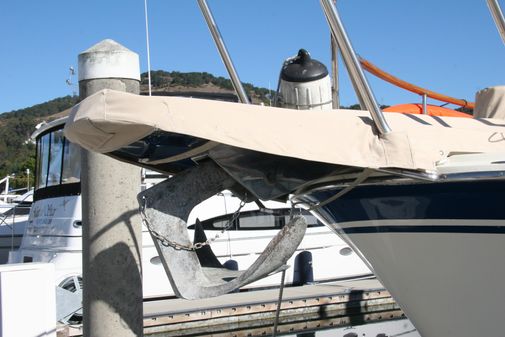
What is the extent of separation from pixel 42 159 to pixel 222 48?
24.7ft

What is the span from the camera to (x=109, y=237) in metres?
4.74

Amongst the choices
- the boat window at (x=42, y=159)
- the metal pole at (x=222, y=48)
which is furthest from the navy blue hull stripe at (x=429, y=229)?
the boat window at (x=42, y=159)

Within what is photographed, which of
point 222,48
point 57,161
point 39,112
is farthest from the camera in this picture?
point 39,112

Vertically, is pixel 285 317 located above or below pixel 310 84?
below

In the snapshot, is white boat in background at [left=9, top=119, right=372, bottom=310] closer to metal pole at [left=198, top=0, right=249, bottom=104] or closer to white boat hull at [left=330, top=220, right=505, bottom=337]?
metal pole at [left=198, top=0, right=249, bottom=104]

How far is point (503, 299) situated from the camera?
4027 mm

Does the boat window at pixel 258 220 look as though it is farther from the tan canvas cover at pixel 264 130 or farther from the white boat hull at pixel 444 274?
the tan canvas cover at pixel 264 130

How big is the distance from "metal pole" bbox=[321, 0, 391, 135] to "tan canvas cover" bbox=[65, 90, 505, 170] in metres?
0.09

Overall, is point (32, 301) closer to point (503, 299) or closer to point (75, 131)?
point (75, 131)

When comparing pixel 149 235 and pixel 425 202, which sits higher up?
pixel 425 202

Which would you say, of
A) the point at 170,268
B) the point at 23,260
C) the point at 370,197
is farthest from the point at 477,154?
the point at 23,260

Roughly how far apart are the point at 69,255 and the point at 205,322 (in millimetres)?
2402

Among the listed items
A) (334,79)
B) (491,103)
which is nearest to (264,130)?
(334,79)

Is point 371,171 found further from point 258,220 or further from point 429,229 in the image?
point 258,220
